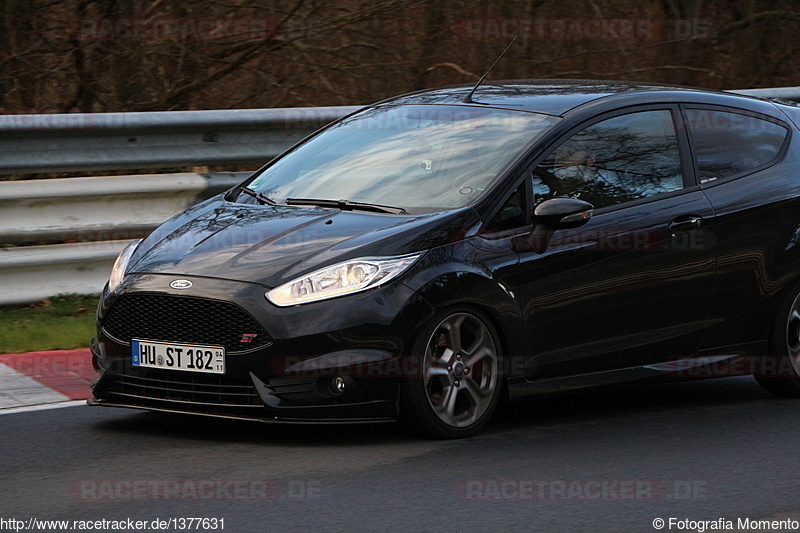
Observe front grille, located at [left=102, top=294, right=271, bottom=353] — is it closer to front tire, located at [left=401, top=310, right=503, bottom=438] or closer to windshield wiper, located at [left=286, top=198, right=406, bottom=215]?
front tire, located at [left=401, top=310, right=503, bottom=438]

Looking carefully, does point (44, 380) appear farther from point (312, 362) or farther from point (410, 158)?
point (410, 158)

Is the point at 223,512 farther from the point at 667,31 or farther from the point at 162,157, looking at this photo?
the point at 667,31

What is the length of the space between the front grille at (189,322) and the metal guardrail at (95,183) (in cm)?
301

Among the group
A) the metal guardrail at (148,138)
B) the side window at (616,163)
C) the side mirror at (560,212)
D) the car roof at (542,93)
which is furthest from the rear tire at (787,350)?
the metal guardrail at (148,138)

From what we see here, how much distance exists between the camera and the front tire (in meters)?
5.87

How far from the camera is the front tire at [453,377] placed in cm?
587

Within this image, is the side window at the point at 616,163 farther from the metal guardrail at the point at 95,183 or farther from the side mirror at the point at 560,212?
the metal guardrail at the point at 95,183

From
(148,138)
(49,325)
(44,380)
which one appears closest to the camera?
(44,380)

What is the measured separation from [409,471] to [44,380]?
2707mm

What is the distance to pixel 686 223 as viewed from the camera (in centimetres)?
684

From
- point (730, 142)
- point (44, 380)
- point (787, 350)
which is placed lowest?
point (44, 380)

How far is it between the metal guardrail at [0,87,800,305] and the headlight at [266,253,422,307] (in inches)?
135

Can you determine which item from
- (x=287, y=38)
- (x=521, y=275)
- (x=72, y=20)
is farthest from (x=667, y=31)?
(x=521, y=275)

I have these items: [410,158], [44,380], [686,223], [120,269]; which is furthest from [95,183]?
[686,223]
